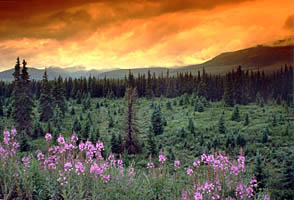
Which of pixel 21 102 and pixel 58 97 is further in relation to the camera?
pixel 58 97

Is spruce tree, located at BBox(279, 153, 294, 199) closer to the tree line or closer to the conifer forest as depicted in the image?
the conifer forest

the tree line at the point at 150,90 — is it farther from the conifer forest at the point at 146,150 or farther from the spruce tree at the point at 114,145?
the spruce tree at the point at 114,145

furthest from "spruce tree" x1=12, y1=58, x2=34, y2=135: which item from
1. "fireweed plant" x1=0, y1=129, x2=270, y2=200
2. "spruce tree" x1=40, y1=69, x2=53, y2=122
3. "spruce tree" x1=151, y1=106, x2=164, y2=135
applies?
"fireweed plant" x1=0, y1=129, x2=270, y2=200

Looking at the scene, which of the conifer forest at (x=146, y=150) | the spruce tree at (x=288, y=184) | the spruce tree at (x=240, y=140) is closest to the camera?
the conifer forest at (x=146, y=150)

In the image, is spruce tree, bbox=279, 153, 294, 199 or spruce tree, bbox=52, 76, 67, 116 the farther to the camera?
spruce tree, bbox=52, 76, 67, 116

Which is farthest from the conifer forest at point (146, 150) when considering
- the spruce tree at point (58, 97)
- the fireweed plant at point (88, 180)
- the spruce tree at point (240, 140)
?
the spruce tree at point (58, 97)

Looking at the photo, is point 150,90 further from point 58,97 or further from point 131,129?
point 131,129

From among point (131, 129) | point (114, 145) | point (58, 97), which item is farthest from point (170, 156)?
point (58, 97)

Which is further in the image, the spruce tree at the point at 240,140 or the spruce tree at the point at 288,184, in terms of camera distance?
the spruce tree at the point at 240,140

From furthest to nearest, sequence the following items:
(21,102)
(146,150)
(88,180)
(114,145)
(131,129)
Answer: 1. (21,102)
2. (131,129)
3. (146,150)
4. (114,145)
5. (88,180)

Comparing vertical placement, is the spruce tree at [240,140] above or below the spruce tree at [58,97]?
below

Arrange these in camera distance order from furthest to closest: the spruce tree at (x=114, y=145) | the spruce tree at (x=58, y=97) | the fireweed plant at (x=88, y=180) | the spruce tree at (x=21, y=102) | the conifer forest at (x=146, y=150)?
1. the spruce tree at (x=58, y=97)
2. the spruce tree at (x=21, y=102)
3. the spruce tree at (x=114, y=145)
4. the conifer forest at (x=146, y=150)
5. the fireweed plant at (x=88, y=180)

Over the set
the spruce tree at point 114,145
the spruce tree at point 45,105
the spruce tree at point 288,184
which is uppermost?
the spruce tree at point 45,105

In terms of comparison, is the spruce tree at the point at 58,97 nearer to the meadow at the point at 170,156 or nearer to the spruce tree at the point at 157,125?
the meadow at the point at 170,156
